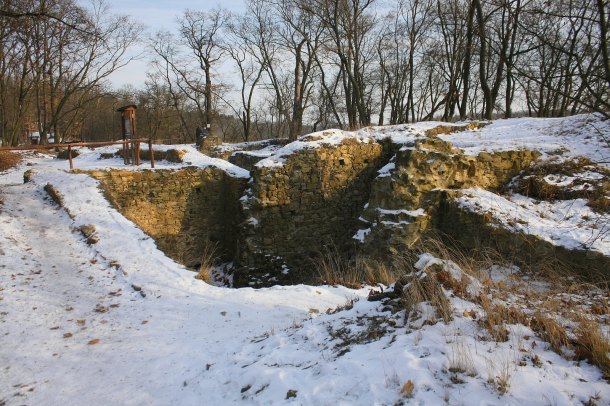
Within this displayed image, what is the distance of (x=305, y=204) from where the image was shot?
399 inches

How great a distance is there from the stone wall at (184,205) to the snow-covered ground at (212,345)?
3.29 m

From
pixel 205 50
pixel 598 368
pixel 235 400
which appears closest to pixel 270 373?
pixel 235 400

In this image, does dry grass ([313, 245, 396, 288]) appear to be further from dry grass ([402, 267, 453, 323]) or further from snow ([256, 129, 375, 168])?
snow ([256, 129, 375, 168])

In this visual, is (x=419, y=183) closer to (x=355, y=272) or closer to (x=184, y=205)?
(x=355, y=272)

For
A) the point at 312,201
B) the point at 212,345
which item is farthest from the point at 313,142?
the point at 212,345

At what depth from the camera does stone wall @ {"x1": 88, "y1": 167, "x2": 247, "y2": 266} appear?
10289mm

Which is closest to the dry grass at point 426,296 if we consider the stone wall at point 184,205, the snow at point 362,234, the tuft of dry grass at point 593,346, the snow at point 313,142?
the tuft of dry grass at point 593,346

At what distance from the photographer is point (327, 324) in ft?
12.7

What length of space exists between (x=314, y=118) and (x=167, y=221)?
30.2 metres

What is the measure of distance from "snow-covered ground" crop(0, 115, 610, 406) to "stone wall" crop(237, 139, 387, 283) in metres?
3.44

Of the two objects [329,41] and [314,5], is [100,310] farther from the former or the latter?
[329,41]

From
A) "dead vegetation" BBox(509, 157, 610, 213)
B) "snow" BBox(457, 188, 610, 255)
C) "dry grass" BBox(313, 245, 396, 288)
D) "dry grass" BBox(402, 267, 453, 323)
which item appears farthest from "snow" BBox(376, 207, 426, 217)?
"dry grass" BBox(402, 267, 453, 323)

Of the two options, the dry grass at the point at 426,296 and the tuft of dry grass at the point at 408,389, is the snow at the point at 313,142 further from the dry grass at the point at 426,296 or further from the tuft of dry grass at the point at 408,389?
the tuft of dry grass at the point at 408,389

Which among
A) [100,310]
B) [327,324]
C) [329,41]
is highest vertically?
[329,41]
